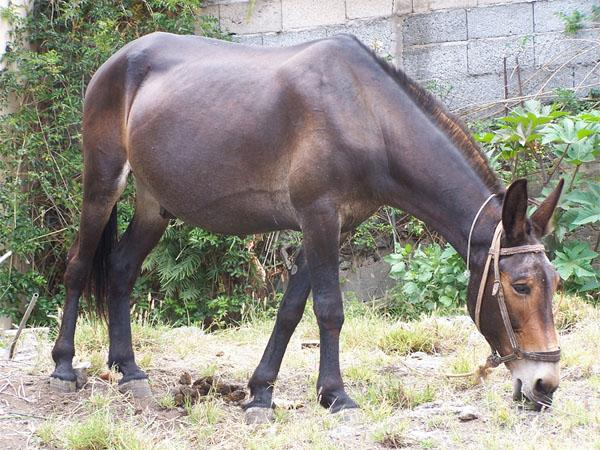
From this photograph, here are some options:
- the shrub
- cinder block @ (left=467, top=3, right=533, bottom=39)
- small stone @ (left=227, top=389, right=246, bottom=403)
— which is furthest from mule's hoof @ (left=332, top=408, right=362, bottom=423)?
cinder block @ (left=467, top=3, right=533, bottom=39)

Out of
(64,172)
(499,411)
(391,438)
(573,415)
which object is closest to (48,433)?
(391,438)

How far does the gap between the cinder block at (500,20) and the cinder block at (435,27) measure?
8cm

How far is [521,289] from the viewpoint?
3.81 meters

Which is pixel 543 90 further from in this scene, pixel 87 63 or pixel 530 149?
pixel 87 63

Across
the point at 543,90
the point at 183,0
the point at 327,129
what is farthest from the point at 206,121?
the point at 543,90

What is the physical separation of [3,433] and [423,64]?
17.1 ft

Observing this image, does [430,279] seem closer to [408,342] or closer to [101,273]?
[408,342]

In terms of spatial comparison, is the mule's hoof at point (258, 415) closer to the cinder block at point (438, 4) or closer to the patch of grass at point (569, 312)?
the patch of grass at point (569, 312)

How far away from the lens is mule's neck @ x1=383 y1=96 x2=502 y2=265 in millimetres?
4039

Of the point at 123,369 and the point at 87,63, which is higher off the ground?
the point at 87,63

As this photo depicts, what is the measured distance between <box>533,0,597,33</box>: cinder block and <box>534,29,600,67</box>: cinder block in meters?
0.07

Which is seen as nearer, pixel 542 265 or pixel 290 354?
pixel 542 265

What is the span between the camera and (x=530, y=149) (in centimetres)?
709

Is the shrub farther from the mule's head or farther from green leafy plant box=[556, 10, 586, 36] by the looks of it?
the mule's head
